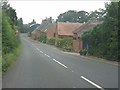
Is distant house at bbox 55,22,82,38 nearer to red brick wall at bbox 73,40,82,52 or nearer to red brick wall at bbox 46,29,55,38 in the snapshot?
red brick wall at bbox 46,29,55,38

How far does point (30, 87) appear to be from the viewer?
12.3 metres

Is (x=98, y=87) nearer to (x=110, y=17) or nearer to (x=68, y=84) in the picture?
(x=68, y=84)

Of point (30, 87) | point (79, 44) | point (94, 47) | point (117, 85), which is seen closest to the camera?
point (30, 87)

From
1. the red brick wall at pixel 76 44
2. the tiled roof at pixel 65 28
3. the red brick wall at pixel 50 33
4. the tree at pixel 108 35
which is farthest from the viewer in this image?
the red brick wall at pixel 50 33

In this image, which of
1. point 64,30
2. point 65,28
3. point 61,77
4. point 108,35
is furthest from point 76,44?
point 61,77

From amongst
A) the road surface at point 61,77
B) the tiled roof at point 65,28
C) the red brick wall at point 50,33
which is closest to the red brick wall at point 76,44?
the tiled roof at point 65,28

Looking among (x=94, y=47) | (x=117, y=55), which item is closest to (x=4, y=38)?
(x=117, y=55)

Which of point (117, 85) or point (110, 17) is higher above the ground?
point (110, 17)

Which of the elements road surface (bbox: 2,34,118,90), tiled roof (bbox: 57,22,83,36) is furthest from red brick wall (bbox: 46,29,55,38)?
road surface (bbox: 2,34,118,90)

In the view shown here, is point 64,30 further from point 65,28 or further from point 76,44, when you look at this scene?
point 76,44

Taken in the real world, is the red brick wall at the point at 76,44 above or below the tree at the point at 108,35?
below

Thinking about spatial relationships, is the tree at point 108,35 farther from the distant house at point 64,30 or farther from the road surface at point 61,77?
the distant house at point 64,30

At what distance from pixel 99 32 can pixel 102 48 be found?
8.68 ft

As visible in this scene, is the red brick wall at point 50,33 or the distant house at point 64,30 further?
the red brick wall at point 50,33
